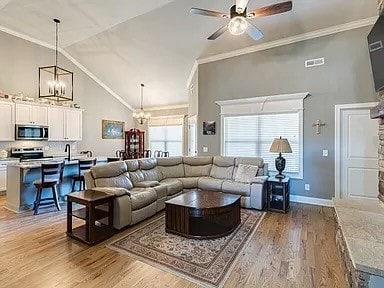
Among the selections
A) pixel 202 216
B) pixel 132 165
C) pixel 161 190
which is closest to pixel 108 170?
pixel 132 165

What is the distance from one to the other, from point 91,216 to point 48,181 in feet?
6.51

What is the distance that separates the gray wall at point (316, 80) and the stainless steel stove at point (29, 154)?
227 inches

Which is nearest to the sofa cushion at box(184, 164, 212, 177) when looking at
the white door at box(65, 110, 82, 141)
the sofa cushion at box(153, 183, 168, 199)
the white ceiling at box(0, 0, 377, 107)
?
the sofa cushion at box(153, 183, 168, 199)

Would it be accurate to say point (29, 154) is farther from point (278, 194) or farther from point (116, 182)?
point (278, 194)

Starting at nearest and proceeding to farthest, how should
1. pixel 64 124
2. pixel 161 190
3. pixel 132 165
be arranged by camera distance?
pixel 161 190 < pixel 132 165 < pixel 64 124

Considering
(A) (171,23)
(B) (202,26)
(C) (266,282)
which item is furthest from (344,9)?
(C) (266,282)

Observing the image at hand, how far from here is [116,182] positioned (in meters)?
4.15

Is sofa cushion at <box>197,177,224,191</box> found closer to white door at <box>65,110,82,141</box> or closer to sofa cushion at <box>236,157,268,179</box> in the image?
sofa cushion at <box>236,157,268,179</box>

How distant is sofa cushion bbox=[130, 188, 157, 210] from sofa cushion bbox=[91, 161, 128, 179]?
17.9 inches

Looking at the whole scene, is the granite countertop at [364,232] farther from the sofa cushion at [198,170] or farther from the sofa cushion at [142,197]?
the sofa cushion at [198,170]

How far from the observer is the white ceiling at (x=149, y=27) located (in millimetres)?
4605

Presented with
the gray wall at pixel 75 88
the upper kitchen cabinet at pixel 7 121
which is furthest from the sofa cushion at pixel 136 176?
the gray wall at pixel 75 88

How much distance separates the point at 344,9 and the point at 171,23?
138 inches

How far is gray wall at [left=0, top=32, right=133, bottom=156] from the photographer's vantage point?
20.7 feet
